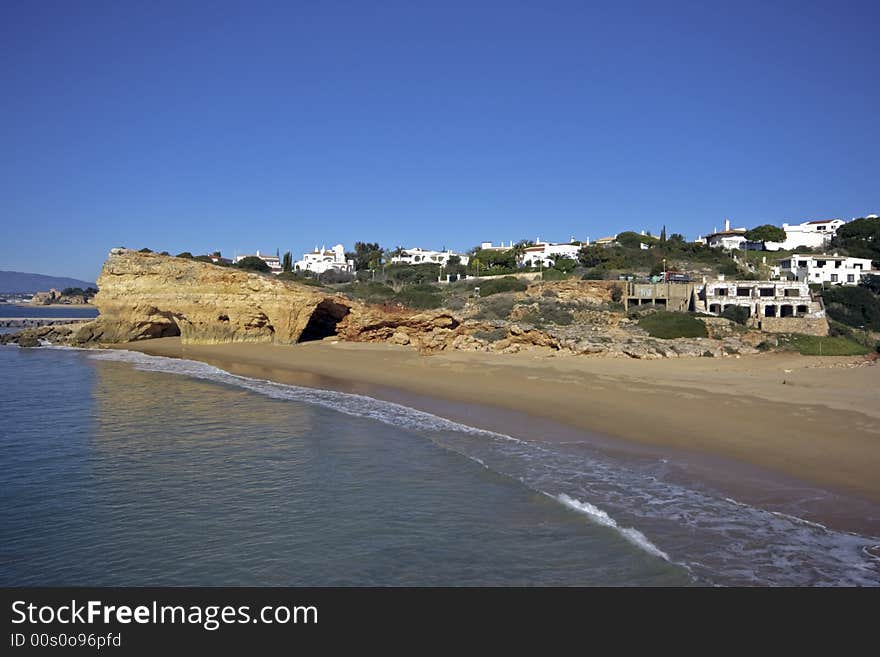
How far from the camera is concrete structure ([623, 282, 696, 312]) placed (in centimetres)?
3491

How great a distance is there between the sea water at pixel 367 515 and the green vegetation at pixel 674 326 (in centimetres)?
1515

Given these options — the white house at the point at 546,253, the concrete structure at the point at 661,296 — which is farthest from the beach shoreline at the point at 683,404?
the white house at the point at 546,253

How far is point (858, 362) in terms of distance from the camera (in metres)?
23.9

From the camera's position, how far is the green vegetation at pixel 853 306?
35406 mm

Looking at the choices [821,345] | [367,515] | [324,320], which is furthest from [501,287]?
[367,515]

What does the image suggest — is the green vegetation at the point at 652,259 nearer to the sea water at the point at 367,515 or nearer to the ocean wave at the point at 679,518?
the ocean wave at the point at 679,518

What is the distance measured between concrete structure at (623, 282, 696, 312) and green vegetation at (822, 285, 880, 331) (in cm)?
818

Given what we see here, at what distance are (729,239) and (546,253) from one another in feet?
64.6

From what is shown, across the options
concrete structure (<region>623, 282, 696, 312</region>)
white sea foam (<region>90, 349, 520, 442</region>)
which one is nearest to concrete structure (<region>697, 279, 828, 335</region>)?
concrete structure (<region>623, 282, 696, 312</region>)

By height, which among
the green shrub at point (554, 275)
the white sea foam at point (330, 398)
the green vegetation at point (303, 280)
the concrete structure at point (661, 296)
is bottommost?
the white sea foam at point (330, 398)
